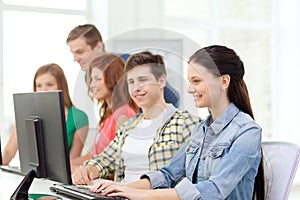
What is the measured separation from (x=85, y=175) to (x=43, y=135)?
0.49 meters

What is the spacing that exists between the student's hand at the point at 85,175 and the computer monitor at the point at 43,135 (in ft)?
1.01

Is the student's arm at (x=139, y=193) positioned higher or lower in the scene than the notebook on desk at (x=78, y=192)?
higher

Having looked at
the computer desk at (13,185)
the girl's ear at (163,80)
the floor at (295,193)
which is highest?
the girl's ear at (163,80)

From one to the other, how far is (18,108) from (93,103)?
515 millimetres

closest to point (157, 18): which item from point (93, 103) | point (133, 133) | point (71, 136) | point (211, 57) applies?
point (71, 136)

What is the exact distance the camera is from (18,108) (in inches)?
79.7

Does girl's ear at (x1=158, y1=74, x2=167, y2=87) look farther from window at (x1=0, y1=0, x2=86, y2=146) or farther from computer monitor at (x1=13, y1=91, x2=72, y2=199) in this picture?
window at (x1=0, y1=0, x2=86, y2=146)

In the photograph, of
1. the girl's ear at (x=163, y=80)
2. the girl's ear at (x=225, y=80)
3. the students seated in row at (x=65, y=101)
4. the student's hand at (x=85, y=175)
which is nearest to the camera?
the girl's ear at (x=225, y=80)

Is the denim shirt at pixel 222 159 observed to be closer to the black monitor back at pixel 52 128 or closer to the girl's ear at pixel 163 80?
the girl's ear at pixel 163 80

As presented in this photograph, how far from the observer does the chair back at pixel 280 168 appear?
180cm

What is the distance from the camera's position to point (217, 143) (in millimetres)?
1797

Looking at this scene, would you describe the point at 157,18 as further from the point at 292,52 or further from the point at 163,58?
the point at 163,58

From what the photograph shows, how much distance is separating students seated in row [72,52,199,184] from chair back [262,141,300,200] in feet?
0.94

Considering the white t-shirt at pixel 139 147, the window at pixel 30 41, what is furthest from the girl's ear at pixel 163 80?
the window at pixel 30 41
